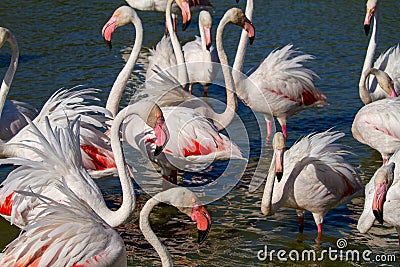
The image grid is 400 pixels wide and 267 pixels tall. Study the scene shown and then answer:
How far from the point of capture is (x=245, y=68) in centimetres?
1017

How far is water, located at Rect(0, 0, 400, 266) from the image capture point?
6.16 m

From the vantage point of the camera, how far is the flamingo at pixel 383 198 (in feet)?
17.9

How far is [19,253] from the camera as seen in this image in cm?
468

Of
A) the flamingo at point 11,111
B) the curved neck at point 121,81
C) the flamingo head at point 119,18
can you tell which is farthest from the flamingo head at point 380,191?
the flamingo at point 11,111

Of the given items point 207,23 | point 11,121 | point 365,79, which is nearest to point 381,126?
point 365,79

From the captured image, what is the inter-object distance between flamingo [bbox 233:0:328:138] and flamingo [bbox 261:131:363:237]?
200 cm

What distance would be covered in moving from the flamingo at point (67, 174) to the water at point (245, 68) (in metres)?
0.60

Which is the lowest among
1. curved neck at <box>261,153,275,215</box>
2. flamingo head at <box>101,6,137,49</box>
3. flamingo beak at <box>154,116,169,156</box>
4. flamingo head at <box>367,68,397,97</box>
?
curved neck at <box>261,153,275,215</box>

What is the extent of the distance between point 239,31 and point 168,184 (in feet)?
17.8

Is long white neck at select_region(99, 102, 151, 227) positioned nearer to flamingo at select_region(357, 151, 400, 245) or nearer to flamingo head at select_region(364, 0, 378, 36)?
flamingo at select_region(357, 151, 400, 245)

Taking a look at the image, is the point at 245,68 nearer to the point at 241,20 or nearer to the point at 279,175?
the point at 241,20

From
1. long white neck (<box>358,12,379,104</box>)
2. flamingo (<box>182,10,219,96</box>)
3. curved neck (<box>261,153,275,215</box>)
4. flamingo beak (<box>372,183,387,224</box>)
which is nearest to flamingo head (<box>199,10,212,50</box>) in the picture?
flamingo (<box>182,10,219,96</box>)

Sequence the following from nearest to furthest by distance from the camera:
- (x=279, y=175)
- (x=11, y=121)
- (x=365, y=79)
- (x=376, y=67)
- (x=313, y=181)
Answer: (x=279, y=175) < (x=313, y=181) < (x=11, y=121) < (x=365, y=79) < (x=376, y=67)

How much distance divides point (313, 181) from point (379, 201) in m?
0.79
